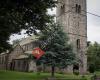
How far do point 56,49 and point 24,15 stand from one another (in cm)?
2627

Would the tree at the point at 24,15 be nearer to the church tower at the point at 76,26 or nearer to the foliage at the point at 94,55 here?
the church tower at the point at 76,26

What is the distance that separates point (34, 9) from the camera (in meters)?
12.5

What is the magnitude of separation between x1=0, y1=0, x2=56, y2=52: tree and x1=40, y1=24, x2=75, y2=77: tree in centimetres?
2335

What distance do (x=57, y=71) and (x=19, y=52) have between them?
17.1 m

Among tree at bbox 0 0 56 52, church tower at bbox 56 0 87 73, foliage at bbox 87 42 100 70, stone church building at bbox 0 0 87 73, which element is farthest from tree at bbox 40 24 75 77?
foliage at bbox 87 42 100 70

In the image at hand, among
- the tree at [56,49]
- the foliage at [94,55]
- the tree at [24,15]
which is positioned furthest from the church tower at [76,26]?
the tree at [24,15]

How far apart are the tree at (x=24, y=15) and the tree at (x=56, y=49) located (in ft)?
76.6

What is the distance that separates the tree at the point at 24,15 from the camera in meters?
11.1

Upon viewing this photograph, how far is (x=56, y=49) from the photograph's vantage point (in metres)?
39.3

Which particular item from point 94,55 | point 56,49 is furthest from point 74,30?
point 94,55

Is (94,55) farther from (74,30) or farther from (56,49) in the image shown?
(56,49)

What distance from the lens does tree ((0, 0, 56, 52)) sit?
11117 millimetres

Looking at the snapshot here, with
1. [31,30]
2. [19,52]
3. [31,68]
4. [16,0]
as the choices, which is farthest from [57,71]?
[16,0]

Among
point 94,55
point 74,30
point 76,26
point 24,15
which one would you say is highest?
point 76,26
